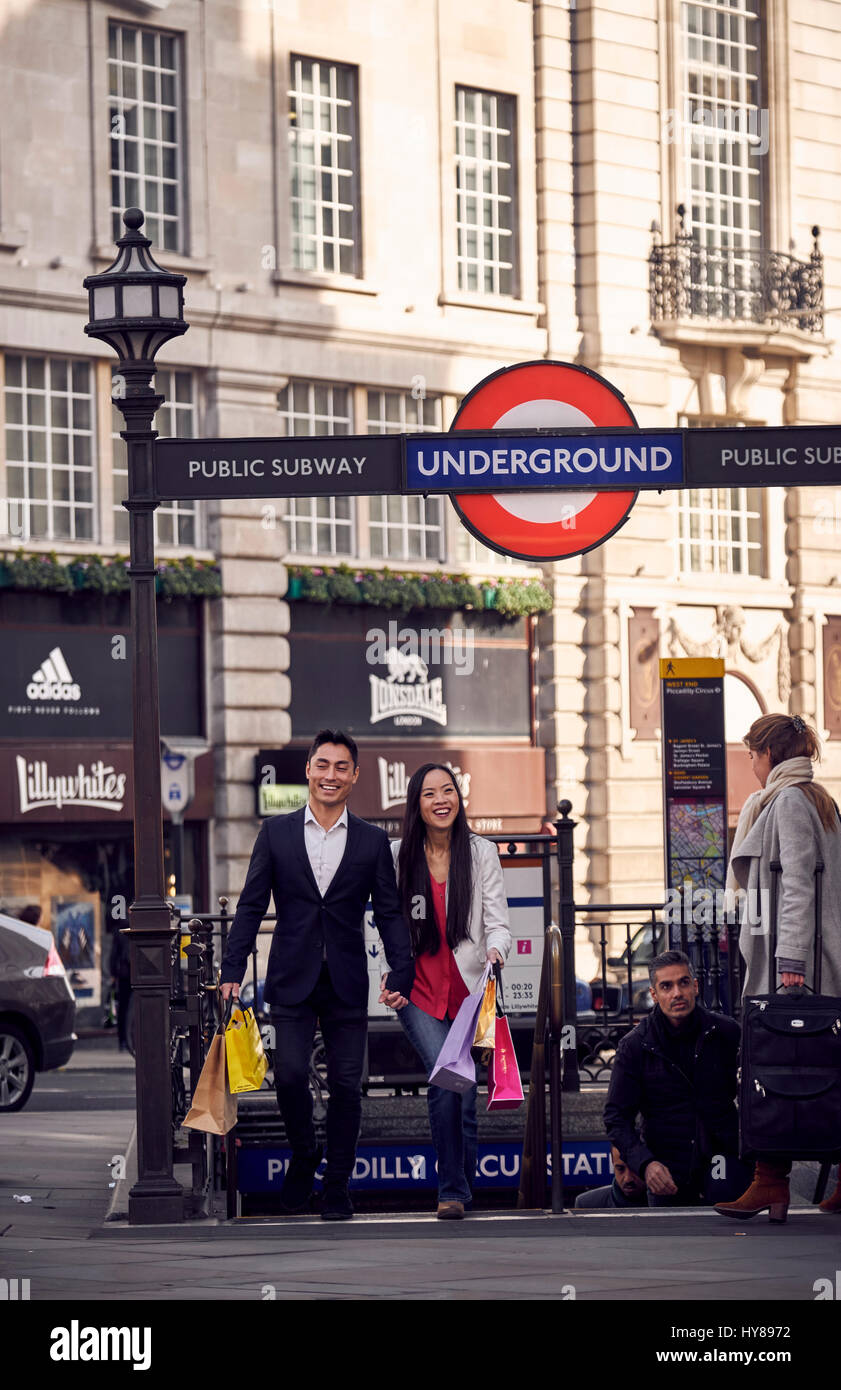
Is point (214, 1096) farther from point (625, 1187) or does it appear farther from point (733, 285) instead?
point (733, 285)

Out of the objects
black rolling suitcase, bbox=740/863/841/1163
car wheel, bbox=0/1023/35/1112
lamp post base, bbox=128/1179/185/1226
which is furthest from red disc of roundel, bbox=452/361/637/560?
car wheel, bbox=0/1023/35/1112

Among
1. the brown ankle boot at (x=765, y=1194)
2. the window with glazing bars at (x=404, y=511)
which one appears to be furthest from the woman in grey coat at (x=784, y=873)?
the window with glazing bars at (x=404, y=511)

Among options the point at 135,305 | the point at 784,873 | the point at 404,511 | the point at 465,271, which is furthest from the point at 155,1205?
the point at 465,271

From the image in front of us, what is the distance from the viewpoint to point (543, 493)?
33.0 ft

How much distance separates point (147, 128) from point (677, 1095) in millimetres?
20881

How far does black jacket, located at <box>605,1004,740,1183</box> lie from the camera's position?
9188mm

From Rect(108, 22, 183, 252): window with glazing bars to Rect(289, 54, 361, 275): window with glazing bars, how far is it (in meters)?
1.75

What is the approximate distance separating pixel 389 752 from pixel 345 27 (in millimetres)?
9314

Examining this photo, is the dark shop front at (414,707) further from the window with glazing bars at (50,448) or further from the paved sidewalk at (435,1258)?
the paved sidewalk at (435,1258)

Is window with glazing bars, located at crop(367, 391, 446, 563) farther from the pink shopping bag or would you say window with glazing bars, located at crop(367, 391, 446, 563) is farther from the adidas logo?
the pink shopping bag

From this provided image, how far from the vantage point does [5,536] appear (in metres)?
25.9

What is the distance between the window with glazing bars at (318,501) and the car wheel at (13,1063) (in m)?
12.4

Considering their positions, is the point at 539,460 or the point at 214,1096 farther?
the point at 539,460

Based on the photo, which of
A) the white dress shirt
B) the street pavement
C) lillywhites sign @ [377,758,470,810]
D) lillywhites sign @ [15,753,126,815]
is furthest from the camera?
lillywhites sign @ [377,758,470,810]
